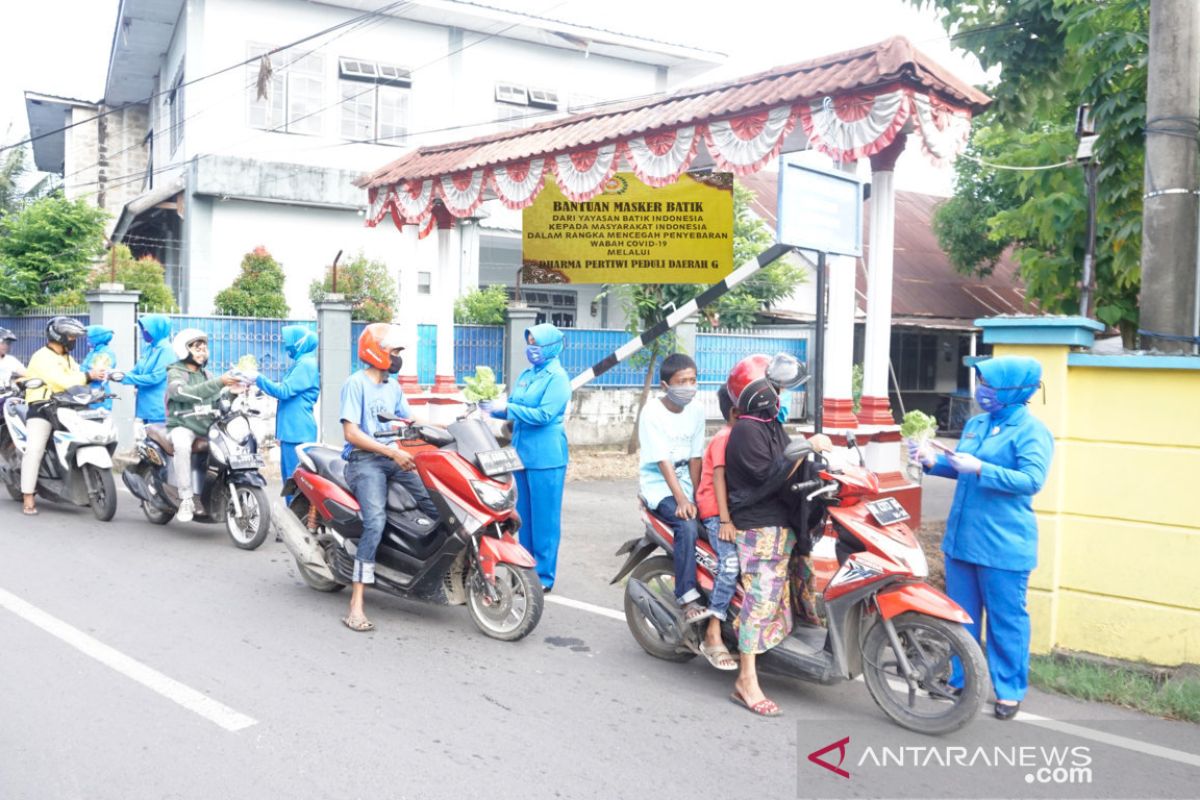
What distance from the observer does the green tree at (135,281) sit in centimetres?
1430

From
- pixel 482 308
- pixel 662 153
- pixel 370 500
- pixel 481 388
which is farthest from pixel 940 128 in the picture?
pixel 482 308

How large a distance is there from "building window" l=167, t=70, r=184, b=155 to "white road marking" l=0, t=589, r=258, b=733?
15.3 m

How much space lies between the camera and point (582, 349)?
15156mm

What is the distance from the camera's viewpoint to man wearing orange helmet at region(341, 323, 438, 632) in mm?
5535

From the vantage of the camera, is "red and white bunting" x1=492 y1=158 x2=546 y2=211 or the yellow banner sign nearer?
"red and white bunting" x1=492 y1=158 x2=546 y2=211

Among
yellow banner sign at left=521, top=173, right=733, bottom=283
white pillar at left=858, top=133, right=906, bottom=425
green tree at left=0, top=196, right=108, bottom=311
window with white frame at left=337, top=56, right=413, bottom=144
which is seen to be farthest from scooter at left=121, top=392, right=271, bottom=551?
window with white frame at left=337, top=56, right=413, bottom=144

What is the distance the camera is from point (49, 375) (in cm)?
843

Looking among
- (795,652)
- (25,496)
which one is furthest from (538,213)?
(795,652)

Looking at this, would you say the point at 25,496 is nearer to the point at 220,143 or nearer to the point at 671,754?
the point at 671,754

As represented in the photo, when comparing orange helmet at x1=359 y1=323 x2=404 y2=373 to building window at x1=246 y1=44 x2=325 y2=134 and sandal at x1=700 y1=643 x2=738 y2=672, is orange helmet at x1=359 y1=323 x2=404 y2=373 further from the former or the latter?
building window at x1=246 y1=44 x2=325 y2=134

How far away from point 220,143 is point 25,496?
11564mm

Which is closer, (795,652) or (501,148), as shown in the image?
(795,652)

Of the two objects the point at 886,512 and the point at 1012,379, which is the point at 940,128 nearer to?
the point at 1012,379

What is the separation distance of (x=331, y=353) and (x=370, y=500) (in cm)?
792
